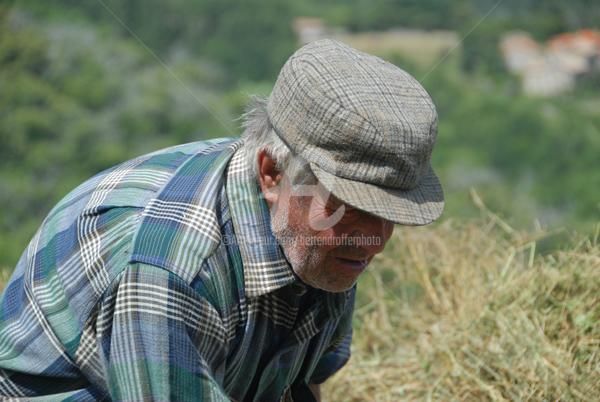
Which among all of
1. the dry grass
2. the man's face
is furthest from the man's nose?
the dry grass

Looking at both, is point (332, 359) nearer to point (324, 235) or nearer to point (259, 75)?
point (324, 235)

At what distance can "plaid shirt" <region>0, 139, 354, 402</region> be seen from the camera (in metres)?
1.47

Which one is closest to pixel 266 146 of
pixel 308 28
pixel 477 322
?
pixel 477 322

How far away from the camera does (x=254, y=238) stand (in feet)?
5.19

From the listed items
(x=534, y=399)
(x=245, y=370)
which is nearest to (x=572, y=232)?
(x=534, y=399)

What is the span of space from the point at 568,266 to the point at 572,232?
123 millimetres

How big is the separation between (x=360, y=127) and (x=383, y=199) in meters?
0.11

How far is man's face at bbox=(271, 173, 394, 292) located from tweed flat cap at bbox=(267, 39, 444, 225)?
0.13 feet

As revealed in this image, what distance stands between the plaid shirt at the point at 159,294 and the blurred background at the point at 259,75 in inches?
510

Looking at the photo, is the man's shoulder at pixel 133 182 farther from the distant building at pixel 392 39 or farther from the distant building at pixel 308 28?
the distant building at pixel 308 28

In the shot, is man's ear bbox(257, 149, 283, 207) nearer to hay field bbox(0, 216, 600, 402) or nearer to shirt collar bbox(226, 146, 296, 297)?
shirt collar bbox(226, 146, 296, 297)

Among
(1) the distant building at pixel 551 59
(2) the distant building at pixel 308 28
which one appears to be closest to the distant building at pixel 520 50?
(1) the distant building at pixel 551 59

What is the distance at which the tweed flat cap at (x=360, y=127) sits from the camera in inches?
57.8

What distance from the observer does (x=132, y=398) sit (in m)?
1.47
